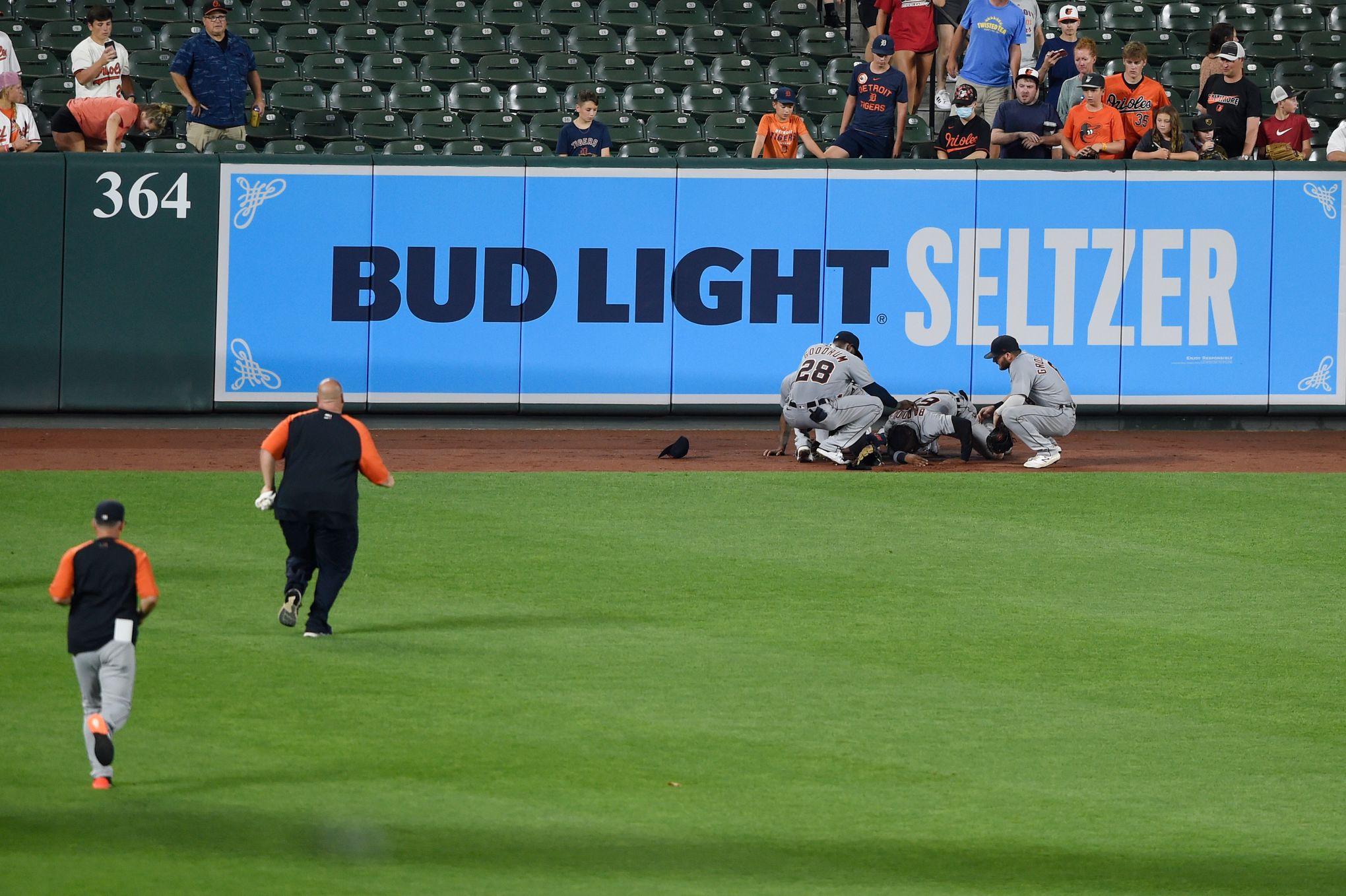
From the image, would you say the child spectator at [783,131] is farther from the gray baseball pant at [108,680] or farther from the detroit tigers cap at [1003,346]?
the gray baseball pant at [108,680]

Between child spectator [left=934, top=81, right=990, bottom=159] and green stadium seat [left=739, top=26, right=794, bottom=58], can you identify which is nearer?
child spectator [left=934, top=81, right=990, bottom=159]

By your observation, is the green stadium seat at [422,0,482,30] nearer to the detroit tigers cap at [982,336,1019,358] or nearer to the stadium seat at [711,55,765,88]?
the stadium seat at [711,55,765,88]

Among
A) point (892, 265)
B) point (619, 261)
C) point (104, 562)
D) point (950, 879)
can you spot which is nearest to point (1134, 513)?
point (892, 265)

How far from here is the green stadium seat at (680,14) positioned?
86.3 feet

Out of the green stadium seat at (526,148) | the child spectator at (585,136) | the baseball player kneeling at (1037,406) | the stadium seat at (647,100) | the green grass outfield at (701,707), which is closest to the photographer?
the green grass outfield at (701,707)

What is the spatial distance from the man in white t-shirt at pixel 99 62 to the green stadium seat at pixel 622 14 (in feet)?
24.6

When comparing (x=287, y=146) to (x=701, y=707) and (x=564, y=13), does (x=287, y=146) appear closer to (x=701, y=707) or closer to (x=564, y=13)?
(x=564, y=13)

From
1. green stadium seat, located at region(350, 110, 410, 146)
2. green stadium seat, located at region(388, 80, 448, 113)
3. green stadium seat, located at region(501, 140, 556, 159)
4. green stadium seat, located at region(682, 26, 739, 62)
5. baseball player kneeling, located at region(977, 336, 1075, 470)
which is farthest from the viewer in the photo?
green stadium seat, located at region(682, 26, 739, 62)

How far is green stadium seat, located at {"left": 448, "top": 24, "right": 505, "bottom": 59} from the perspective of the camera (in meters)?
25.5

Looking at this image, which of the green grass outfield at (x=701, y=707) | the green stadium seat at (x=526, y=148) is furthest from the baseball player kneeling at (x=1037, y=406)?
the green stadium seat at (x=526, y=148)

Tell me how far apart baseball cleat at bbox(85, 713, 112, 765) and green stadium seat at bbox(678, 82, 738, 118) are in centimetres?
1795

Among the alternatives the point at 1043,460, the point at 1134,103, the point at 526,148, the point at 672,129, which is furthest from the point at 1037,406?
the point at 526,148

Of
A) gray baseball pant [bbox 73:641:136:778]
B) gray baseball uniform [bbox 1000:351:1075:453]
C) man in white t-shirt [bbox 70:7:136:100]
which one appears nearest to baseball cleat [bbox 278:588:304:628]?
gray baseball pant [bbox 73:641:136:778]

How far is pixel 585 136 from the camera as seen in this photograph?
21766mm
